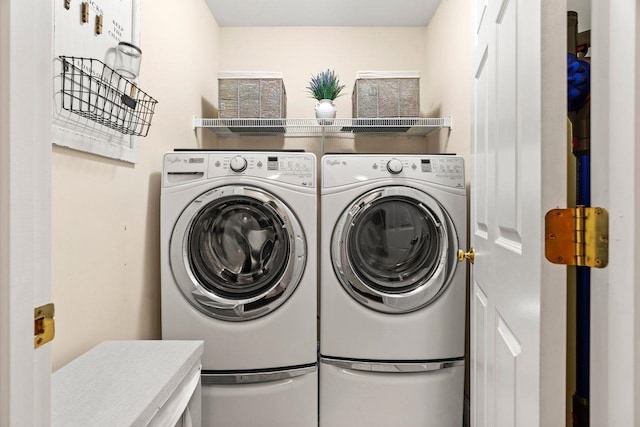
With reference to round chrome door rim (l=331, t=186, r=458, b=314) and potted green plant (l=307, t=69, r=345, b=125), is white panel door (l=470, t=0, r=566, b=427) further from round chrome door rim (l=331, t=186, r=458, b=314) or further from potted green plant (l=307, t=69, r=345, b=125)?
potted green plant (l=307, t=69, r=345, b=125)

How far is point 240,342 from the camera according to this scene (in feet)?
5.52

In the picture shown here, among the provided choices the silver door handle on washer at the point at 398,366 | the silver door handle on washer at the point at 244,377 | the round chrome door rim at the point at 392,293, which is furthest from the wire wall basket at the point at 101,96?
the silver door handle on washer at the point at 398,366

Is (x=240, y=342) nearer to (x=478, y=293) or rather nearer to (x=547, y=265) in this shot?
(x=478, y=293)

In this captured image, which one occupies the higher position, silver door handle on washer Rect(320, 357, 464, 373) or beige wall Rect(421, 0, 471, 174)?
beige wall Rect(421, 0, 471, 174)

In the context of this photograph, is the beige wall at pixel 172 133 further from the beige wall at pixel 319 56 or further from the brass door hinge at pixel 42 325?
the brass door hinge at pixel 42 325

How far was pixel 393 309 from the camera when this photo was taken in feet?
5.60

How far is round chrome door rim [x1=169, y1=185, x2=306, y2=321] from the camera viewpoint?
165 cm

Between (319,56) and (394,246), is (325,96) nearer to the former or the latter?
(319,56)

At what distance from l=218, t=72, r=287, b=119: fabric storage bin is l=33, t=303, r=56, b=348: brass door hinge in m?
1.88

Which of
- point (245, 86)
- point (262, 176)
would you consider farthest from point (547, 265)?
point (245, 86)

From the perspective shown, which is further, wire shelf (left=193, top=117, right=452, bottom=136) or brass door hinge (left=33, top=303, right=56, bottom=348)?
wire shelf (left=193, top=117, right=452, bottom=136)

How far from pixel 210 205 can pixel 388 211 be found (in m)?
0.79
